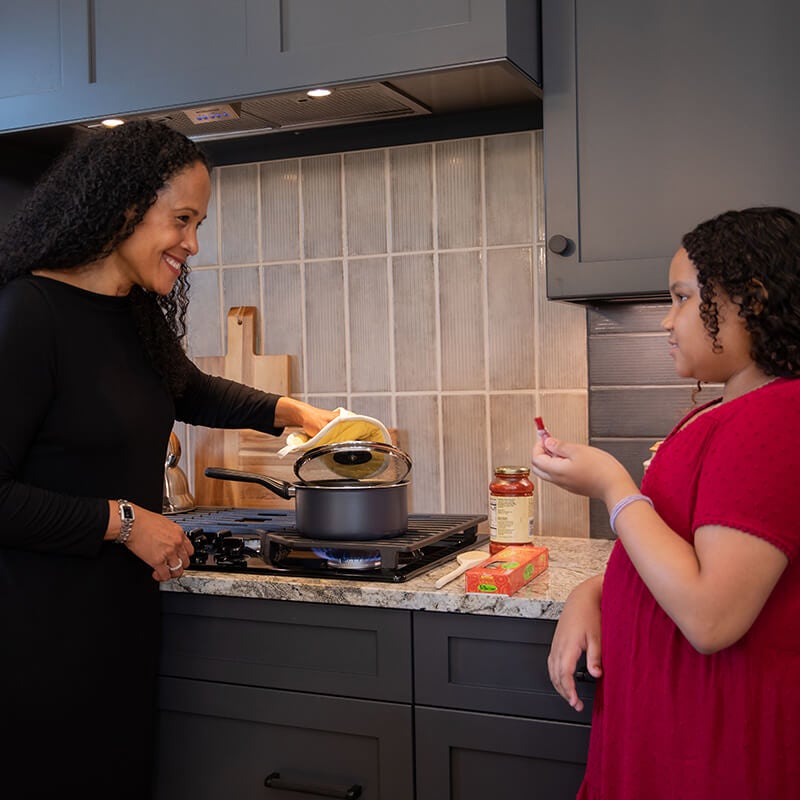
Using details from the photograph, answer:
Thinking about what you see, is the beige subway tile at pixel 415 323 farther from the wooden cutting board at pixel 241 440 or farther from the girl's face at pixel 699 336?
the girl's face at pixel 699 336

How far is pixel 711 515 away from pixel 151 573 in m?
0.99

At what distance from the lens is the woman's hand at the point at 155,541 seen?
145 centimetres

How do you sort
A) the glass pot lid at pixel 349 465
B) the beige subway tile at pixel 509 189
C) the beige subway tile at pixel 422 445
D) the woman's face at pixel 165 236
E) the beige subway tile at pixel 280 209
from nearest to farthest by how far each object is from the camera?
the woman's face at pixel 165 236
the glass pot lid at pixel 349 465
the beige subway tile at pixel 509 189
the beige subway tile at pixel 422 445
the beige subway tile at pixel 280 209

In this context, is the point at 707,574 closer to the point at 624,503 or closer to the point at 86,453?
the point at 624,503

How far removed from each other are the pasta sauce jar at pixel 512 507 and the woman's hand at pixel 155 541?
565mm

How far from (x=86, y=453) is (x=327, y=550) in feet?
1.48

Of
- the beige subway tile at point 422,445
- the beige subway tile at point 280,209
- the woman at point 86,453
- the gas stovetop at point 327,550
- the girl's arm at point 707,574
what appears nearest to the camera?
the girl's arm at point 707,574

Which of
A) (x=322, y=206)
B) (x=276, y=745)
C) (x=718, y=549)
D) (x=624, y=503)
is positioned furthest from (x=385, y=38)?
(x=276, y=745)

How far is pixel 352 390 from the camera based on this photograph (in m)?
2.29

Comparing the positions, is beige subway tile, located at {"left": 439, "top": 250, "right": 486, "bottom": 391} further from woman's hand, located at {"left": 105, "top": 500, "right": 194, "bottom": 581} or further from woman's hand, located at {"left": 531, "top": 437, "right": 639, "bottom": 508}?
woman's hand, located at {"left": 531, "top": 437, "right": 639, "bottom": 508}

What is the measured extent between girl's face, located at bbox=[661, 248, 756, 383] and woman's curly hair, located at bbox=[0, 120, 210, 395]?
2.72 ft

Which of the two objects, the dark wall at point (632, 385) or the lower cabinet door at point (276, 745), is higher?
the dark wall at point (632, 385)

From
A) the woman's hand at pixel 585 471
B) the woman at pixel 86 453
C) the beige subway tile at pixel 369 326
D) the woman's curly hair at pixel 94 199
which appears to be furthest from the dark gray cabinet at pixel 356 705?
the beige subway tile at pixel 369 326

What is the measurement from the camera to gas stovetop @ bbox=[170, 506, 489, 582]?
64.1 inches
